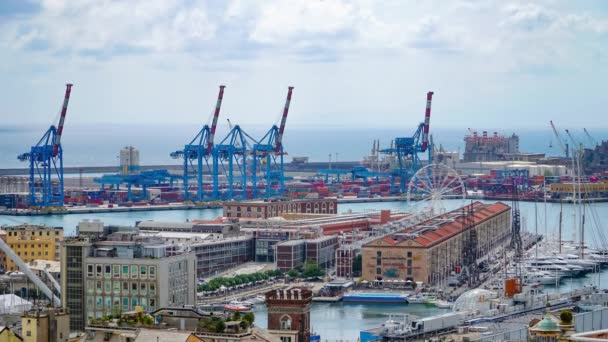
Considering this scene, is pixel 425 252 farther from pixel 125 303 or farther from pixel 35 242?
pixel 125 303

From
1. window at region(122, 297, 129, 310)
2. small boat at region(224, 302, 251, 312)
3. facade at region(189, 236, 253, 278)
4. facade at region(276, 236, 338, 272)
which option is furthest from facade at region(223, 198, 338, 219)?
window at region(122, 297, 129, 310)

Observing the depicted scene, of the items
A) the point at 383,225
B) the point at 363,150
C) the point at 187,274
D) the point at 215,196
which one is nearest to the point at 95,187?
the point at 215,196

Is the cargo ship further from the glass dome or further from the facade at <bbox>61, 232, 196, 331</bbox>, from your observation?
the facade at <bbox>61, 232, 196, 331</bbox>

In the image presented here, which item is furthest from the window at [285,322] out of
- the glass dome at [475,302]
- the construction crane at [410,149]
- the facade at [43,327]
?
the construction crane at [410,149]

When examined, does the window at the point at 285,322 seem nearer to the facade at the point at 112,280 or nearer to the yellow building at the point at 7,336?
the facade at the point at 112,280

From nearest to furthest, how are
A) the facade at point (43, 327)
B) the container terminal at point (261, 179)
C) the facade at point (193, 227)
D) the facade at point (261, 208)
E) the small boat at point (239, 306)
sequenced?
the facade at point (43, 327) < the small boat at point (239, 306) < the facade at point (193, 227) < the facade at point (261, 208) < the container terminal at point (261, 179)
